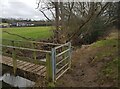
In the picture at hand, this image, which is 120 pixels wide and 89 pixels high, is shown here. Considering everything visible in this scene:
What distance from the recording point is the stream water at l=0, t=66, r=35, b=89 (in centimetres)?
635

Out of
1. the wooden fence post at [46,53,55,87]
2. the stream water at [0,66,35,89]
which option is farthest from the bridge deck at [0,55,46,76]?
the wooden fence post at [46,53,55,87]

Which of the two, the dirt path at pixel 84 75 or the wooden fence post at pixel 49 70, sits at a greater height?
the wooden fence post at pixel 49 70

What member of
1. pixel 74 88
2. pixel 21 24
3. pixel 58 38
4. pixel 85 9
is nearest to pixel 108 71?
pixel 74 88

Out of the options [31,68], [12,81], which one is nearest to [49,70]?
[31,68]

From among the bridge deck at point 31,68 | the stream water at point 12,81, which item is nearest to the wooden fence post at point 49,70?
the bridge deck at point 31,68

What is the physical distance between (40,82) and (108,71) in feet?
8.03

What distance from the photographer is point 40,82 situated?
5645mm

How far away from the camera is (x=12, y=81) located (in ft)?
22.7

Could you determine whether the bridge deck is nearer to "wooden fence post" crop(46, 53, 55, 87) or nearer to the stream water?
the stream water

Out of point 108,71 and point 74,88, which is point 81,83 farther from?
point 108,71

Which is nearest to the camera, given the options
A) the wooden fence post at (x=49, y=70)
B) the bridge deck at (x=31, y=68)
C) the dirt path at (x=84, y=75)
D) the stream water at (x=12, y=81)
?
the wooden fence post at (x=49, y=70)

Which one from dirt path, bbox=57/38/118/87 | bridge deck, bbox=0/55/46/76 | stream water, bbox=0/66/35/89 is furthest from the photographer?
stream water, bbox=0/66/35/89

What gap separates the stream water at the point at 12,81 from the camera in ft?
20.8

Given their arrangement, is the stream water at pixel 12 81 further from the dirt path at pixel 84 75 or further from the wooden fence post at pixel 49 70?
the dirt path at pixel 84 75
